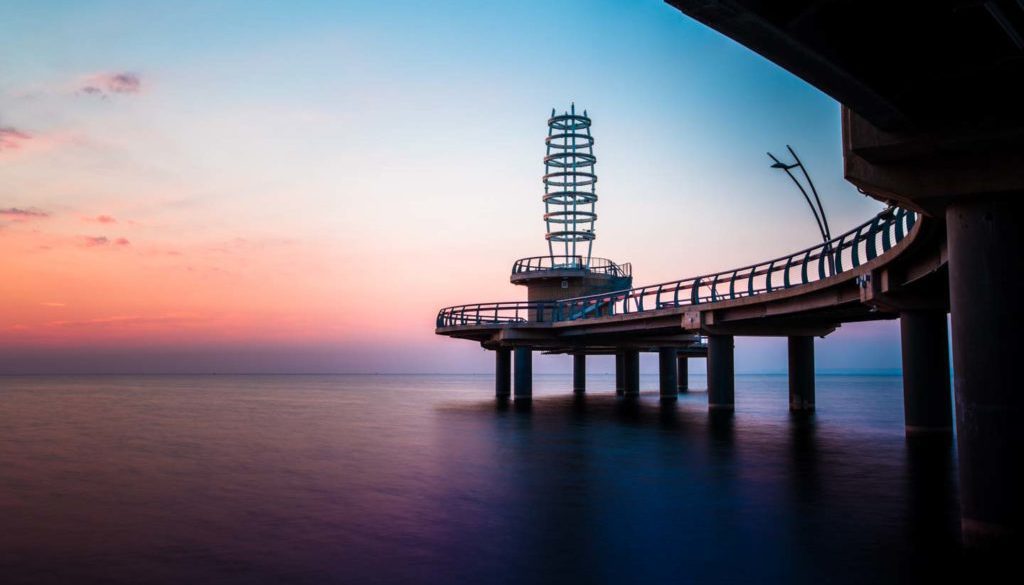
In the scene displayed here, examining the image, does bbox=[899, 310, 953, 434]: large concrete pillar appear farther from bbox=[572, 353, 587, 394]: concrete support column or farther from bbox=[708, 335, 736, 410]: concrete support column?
bbox=[572, 353, 587, 394]: concrete support column

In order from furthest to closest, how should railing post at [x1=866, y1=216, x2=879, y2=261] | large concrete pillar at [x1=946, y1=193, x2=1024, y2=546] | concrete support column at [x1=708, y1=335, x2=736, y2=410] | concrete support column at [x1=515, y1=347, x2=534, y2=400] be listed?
Answer: concrete support column at [x1=515, y1=347, x2=534, y2=400] → concrete support column at [x1=708, y1=335, x2=736, y2=410] → railing post at [x1=866, y1=216, x2=879, y2=261] → large concrete pillar at [x1=946, y1=193, x2=1024, y2=546]

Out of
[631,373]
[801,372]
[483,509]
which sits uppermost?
[801,372]

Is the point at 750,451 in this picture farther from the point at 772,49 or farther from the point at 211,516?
the point at 772,49

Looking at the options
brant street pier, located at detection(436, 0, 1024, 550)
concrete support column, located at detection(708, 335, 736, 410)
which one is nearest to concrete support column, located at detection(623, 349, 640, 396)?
concrete support column, located at detection(708, 335, 736, 410)

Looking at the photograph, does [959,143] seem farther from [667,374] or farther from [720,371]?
[667,374]

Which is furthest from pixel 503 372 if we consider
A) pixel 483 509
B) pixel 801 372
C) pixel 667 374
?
pixel 483 509

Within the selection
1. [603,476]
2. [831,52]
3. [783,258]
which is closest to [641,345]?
[783,258]
